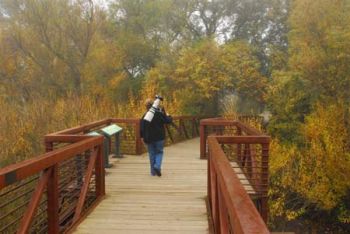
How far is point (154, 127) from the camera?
25.2 feet

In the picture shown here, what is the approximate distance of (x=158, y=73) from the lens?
25.1m

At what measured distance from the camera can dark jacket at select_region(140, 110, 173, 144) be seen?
7684 mm

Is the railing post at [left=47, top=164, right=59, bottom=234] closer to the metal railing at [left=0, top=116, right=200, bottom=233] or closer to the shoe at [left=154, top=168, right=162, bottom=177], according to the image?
the metal railing at [left=0, top=116, right=200, bottom=233]

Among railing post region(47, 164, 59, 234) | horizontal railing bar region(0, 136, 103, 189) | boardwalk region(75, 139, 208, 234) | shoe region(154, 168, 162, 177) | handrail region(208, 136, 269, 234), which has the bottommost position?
boardwalk region(75, 139, 208, 234)

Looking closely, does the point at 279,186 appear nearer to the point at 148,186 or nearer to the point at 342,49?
the point at 342,49

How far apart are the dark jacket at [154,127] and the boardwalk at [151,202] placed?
78cm

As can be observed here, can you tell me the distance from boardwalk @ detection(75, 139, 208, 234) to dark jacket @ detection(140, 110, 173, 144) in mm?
777

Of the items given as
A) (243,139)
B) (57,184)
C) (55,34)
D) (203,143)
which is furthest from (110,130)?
(55,34)

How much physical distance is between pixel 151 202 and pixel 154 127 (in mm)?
1924

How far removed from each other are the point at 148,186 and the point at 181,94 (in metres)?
16.7

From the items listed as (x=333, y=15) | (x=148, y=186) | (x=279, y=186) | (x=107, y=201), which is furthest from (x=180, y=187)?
(x=333, y=15)

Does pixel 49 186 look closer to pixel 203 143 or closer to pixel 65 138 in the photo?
pixel 65 138

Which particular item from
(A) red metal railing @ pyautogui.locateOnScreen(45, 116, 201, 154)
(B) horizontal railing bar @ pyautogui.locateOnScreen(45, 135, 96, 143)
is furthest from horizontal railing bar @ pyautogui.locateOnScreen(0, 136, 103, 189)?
(A) red metal railing @ pyautogui.locateOnScreen(45, 116, 201, 154)

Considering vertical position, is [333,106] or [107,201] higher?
[333,106]
